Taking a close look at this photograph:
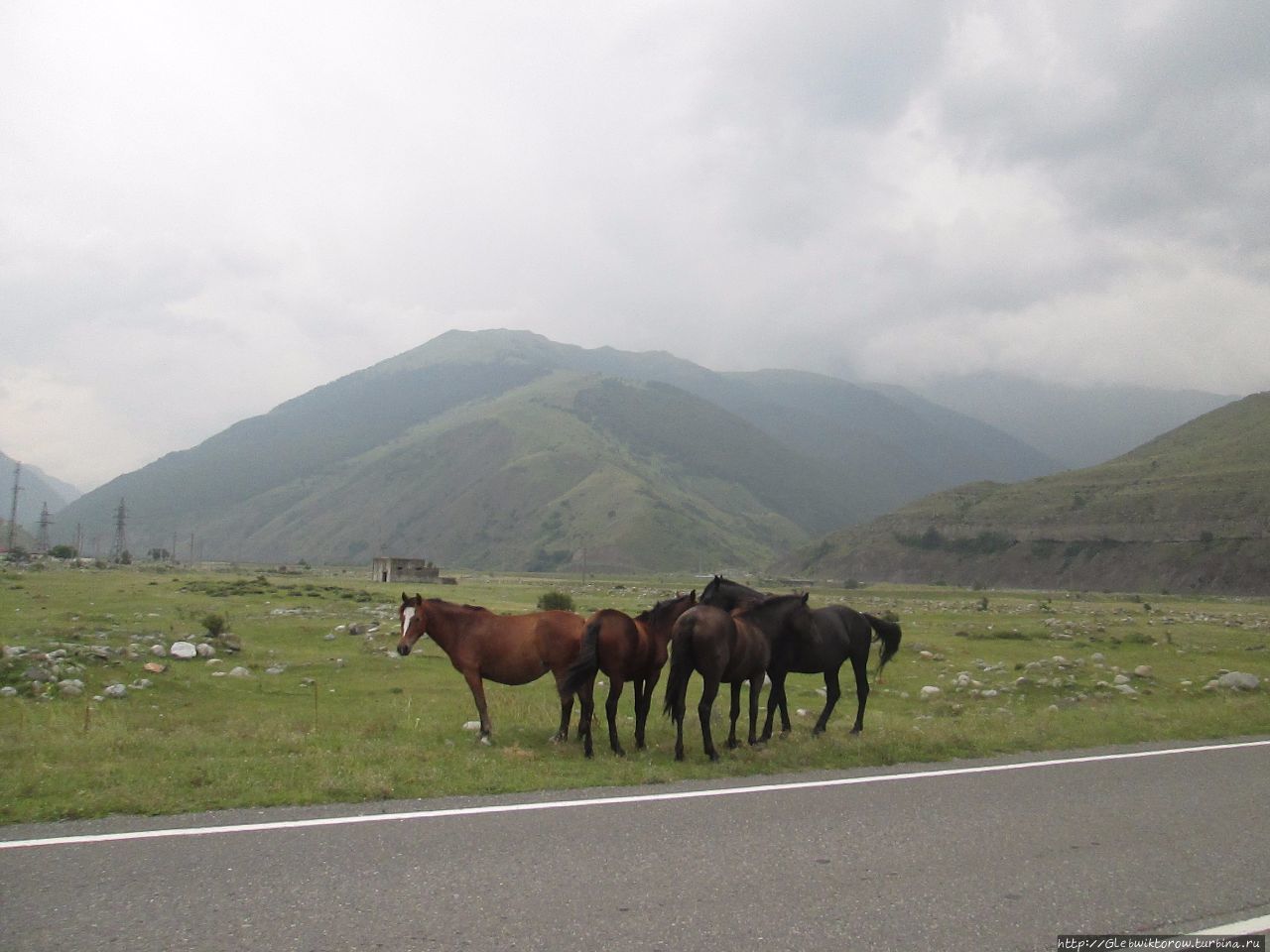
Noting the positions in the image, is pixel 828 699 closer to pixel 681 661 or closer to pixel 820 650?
pixel 820 650

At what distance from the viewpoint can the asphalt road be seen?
6.35m

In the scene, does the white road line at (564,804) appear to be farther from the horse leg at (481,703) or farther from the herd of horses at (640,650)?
the horse leg at (481,703)

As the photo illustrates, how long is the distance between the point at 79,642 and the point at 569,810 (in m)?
23.3

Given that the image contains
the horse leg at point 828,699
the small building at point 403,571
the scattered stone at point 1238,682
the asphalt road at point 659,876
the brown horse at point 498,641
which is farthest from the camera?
the small building at point 403,571

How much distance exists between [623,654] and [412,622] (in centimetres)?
333

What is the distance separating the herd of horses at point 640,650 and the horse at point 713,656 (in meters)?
0.02

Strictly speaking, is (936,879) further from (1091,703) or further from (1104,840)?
(1091,703)

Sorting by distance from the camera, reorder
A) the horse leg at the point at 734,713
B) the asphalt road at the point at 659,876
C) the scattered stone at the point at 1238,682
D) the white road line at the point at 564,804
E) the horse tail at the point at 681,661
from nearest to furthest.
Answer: the asphalt road at the point at 659,876
the white road line at the point at 564,804
the horse tail at the point at 681,661
the horse leg at the point at 734,713
the scattered stone at the point at 1238,682

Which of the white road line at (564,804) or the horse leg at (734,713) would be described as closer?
the white road line at (564,804)

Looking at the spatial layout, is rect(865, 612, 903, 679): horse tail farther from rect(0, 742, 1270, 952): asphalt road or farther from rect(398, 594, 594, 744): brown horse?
rect(0, 742, 1270, 952): asphalt road

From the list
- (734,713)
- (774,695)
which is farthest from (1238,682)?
(734,713)

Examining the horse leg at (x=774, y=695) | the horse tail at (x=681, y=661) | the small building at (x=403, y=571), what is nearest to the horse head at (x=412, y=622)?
the horse tail at (x=681, y=661)

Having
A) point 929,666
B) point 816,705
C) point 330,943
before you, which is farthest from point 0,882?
point 929,666

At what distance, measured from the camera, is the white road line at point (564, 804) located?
8.33m
